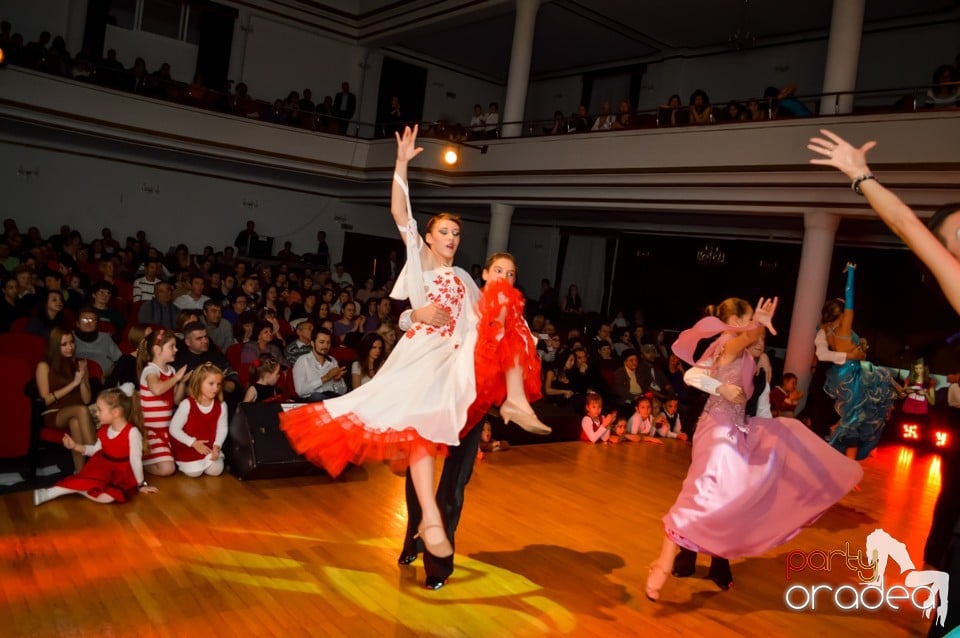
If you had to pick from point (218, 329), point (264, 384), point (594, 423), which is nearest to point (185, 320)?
point (264, 384)

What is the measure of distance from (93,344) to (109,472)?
181cm

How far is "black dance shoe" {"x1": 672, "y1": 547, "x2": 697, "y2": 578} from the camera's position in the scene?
3.89m

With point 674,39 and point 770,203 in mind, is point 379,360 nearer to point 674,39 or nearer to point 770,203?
point 770,203

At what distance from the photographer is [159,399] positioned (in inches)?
190

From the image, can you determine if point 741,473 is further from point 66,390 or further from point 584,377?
point 584,377

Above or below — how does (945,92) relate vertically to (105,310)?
above

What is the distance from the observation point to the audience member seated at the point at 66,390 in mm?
4523

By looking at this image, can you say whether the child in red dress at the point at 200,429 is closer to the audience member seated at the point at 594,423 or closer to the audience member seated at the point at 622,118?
the audience member seated at the point at 594,423

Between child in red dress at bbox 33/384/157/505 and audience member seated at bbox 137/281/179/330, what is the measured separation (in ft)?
10.6

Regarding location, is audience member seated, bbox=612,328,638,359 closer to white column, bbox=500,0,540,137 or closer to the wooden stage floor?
white column, bbox=500,0,540,137

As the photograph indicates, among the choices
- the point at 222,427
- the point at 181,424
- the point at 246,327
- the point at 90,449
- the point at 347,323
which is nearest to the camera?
the point at 90,449

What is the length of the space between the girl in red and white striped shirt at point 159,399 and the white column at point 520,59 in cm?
905

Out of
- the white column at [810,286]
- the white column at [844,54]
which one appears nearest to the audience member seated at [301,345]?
the white column at [810,286]

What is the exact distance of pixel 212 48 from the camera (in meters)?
15.5
